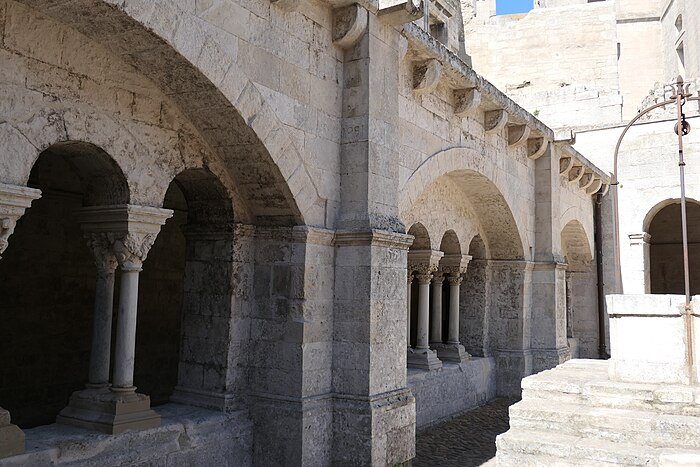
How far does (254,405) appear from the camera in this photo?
4.82 m

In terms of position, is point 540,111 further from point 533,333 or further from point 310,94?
point 310,94

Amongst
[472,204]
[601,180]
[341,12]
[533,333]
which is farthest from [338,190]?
[601,180]

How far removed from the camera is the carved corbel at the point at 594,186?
1263 cm

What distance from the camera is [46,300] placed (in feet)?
21.0

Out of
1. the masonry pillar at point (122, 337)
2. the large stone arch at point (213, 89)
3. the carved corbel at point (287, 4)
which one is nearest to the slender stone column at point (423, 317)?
the large stone arch at point (213, 89)

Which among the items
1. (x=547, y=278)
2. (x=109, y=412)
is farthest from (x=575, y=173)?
(x=109, y=412)

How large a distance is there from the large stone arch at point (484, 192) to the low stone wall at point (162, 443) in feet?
8.27

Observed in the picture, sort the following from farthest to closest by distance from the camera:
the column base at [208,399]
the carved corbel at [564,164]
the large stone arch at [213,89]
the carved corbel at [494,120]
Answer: the carved corbel at [564,164], the carved corbel at [494,120], the column base at [208,399], the large stone arch at [213,89]

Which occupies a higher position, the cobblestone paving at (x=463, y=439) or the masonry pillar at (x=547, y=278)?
the masonry pillar at (x=547, y=278)

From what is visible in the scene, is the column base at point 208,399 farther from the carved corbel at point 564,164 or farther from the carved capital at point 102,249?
the carved corbel at point 564,164

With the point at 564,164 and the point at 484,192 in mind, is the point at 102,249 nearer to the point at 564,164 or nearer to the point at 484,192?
the point at 484,192

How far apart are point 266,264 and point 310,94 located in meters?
1.37

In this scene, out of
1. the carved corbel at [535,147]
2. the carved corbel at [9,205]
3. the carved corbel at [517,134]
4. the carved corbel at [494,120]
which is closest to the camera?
the carved corbel at [9,205]

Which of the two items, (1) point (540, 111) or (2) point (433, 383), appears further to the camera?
(1) point (540, 111)
